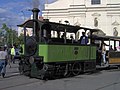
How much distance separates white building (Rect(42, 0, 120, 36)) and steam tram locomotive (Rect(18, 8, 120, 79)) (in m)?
52.4

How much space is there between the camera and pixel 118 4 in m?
72.0

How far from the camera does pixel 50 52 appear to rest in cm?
1794

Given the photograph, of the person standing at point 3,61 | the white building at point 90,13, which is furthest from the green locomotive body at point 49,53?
the white building at point 90,13

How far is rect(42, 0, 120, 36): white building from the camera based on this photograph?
72.6 meters

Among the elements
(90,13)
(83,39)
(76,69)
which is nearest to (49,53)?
(76,69)

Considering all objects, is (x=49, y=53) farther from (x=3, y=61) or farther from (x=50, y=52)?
(x=3, y=61)

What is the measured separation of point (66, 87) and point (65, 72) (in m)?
4.06

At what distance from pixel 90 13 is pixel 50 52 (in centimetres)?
5855

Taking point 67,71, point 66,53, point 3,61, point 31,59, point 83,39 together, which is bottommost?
point 67,71

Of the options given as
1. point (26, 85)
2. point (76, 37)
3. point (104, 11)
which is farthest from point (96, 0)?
point (26, 85)

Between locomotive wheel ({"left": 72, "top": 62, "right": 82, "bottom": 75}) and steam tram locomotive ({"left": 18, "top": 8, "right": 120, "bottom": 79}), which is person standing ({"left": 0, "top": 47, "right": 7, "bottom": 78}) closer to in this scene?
steam tram locomotive ({"left": 18, "top": 8, "right": 120, "bottom": 79})

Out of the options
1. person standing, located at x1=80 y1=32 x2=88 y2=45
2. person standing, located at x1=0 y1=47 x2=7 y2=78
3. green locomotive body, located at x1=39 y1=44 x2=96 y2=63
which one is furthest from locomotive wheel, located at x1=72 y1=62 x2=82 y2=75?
person standing, located at x1=0 y1=47 x2=7 y2=78

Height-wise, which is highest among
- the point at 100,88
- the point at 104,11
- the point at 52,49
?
the point at 104,11

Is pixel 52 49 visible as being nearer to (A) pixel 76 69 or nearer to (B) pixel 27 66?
(B) pixel 27 66
